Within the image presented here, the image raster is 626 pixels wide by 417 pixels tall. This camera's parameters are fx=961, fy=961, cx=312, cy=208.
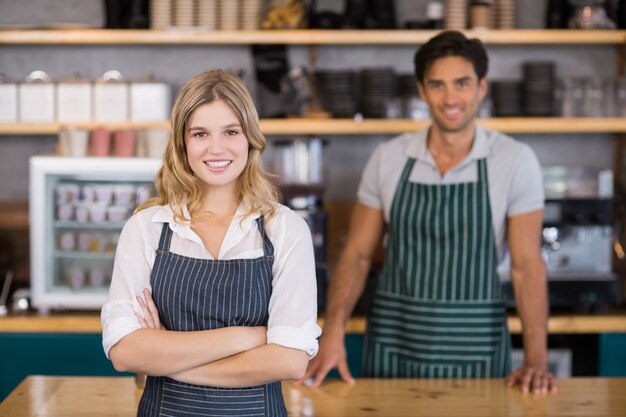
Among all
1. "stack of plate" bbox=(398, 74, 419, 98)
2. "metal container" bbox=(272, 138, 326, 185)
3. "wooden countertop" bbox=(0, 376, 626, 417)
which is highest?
"stack of plate" bbox=(398, 74, 419, 98)

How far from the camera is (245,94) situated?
1.78 m

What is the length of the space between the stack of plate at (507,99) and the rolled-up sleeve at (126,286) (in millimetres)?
2698

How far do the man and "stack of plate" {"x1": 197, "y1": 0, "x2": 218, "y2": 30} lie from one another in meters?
1.47

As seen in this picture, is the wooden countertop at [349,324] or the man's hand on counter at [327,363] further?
the wooden countertop at [349,324]

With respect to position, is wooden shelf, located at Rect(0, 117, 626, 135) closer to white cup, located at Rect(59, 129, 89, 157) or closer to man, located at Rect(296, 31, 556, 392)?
white cup, located at Rect(59, 129, 89, 157)

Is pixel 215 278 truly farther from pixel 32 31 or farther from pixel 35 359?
pixel 32 31

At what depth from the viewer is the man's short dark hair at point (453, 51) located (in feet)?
9.01

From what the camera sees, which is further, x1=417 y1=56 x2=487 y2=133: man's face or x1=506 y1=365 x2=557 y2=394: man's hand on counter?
x1=417 y1=56 x2=487 y2=133: man's face

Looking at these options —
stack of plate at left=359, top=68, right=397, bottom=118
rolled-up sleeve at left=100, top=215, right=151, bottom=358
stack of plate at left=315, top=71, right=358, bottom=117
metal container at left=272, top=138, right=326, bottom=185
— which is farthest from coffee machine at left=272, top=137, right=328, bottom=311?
rolled-up sleeve at left=100, top=215, right=151, bottom=358

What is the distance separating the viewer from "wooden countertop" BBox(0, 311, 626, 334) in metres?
3.80

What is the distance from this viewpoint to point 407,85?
13.9ft

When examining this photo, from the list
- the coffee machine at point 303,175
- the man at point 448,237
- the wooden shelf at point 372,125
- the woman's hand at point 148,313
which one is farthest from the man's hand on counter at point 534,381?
the wooden shelf at point 372,125

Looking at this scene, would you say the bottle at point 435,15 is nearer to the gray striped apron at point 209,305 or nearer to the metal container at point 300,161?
the metal container at point 300,161

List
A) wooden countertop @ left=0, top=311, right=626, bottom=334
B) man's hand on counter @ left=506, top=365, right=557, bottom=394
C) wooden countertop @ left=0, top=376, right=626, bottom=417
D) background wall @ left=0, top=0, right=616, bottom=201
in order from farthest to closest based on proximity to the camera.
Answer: background wall @ left=0, top=0, right=616, bottom=201 < wooden countertop @ left=0, top=311, right=626, bottom=334 < man's hand on counter @ left=506, top=365, right=557, bottom=394 < wooden countertop @ left=0, top=376, right=626, bottom=417
